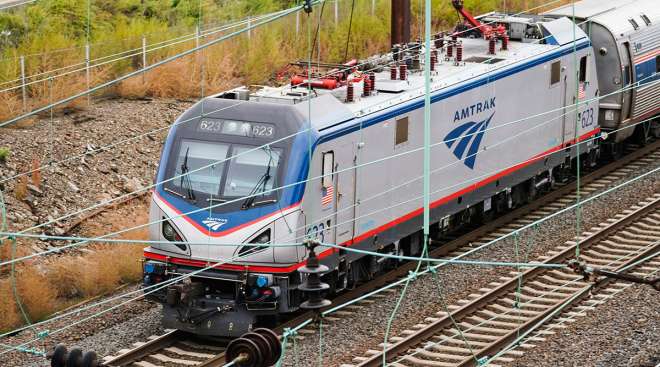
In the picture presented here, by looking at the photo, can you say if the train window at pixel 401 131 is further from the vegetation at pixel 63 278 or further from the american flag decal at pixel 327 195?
the vegetation at pixel 63 278

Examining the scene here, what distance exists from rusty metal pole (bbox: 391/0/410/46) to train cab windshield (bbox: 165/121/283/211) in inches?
245

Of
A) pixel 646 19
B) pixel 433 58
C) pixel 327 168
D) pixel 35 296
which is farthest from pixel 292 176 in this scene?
pixel 646 19

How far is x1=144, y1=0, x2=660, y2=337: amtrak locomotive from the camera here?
16906 mm

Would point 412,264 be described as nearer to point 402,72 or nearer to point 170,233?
point 402,72

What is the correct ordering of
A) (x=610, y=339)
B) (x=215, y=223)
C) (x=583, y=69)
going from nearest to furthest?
(x=610, y=339) < (x=215, y=223) < (x=583, y=69)

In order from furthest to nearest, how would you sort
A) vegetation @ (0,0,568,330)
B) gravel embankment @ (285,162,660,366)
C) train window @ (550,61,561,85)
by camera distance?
1. train window @ (550,61,561,85)
2. vegetation @ (0,0,568,330)
3. gravel embankment @ (285,162,660,366)

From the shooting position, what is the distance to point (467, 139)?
68.4 ft

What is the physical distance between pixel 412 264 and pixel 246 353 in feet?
32.9

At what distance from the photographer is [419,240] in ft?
67.8

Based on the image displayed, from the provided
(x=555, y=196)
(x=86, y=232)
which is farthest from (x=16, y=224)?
(x=555, y=196)

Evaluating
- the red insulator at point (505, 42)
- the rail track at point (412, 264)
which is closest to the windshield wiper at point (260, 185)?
the rail track at point (412, 264)

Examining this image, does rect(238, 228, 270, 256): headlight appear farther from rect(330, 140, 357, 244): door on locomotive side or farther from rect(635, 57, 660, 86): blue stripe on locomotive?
rect(635, 57, 660, 86): blue stripe on locomotive

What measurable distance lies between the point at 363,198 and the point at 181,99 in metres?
10.0

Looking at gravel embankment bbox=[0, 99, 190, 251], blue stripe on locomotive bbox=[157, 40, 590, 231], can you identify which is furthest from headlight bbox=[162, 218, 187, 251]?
gravel embankment bbox=[0, 99, 190, 251]
